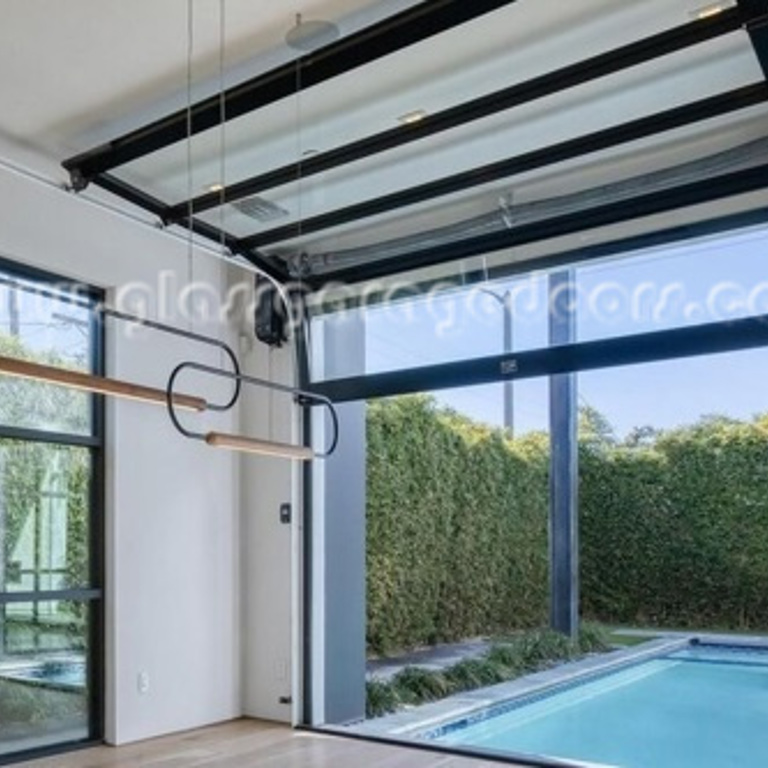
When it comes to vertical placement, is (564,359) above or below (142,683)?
above

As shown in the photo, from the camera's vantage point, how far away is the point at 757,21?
3316mm

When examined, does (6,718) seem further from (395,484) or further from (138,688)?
(395,484)

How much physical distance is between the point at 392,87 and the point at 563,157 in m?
0.98

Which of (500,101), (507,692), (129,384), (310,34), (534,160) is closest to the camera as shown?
(310,34)

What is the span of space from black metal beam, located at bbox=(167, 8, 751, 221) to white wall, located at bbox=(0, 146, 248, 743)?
70cm

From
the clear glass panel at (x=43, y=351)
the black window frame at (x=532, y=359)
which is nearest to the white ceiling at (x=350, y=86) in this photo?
the black window frame at (x=532, y=359)

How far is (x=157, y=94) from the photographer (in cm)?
413

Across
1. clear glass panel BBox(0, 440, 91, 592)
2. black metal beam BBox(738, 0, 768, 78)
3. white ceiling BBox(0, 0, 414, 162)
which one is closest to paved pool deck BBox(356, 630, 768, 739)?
clear glass panel BBox(0, 440, 91, 592)

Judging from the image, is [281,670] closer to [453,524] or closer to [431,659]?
[431,659]

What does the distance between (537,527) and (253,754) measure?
16.3 ft

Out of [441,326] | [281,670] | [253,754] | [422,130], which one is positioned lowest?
[253,754]

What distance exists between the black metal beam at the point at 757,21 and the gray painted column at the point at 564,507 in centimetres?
501

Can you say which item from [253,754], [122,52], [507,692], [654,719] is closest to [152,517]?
[253,754]

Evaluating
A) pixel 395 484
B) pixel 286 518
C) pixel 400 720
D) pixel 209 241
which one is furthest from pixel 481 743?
pixel 209 241
